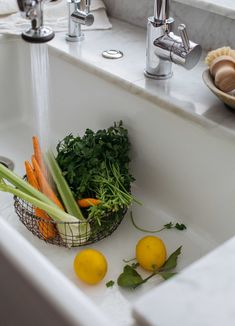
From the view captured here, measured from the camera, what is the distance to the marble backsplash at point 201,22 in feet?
3.71

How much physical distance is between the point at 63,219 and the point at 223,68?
1.24 ft

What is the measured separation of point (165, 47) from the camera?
3.26ft

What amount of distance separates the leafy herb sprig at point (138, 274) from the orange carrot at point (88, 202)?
121mm

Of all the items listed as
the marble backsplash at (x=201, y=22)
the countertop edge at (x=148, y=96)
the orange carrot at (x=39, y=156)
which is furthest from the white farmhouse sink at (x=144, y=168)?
the marble backsplash at (x=201, y=22)

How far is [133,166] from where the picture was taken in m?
1.11

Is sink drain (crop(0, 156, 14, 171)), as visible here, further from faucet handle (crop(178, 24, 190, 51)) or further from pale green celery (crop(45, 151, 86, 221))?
faucet handle (crop(178, 24, 190, 51))

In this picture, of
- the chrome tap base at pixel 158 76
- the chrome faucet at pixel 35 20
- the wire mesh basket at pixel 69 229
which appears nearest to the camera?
the chrome faucet at pixel 35 20

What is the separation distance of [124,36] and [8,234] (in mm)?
744

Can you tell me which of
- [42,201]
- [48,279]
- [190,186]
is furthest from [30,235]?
[48,279]

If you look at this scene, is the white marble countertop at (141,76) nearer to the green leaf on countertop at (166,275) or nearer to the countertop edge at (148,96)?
the countertop edge at (148,96)

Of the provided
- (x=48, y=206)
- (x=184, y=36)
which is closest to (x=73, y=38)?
(x=184, y=36)

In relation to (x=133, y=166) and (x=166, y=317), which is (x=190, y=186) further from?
(x=166, y=317)

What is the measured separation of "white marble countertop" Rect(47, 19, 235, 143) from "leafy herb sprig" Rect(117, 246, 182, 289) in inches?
9.0

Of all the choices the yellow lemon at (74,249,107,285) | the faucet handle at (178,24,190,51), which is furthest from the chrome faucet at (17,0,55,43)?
the yellow lemon at (74,249,107,285)
